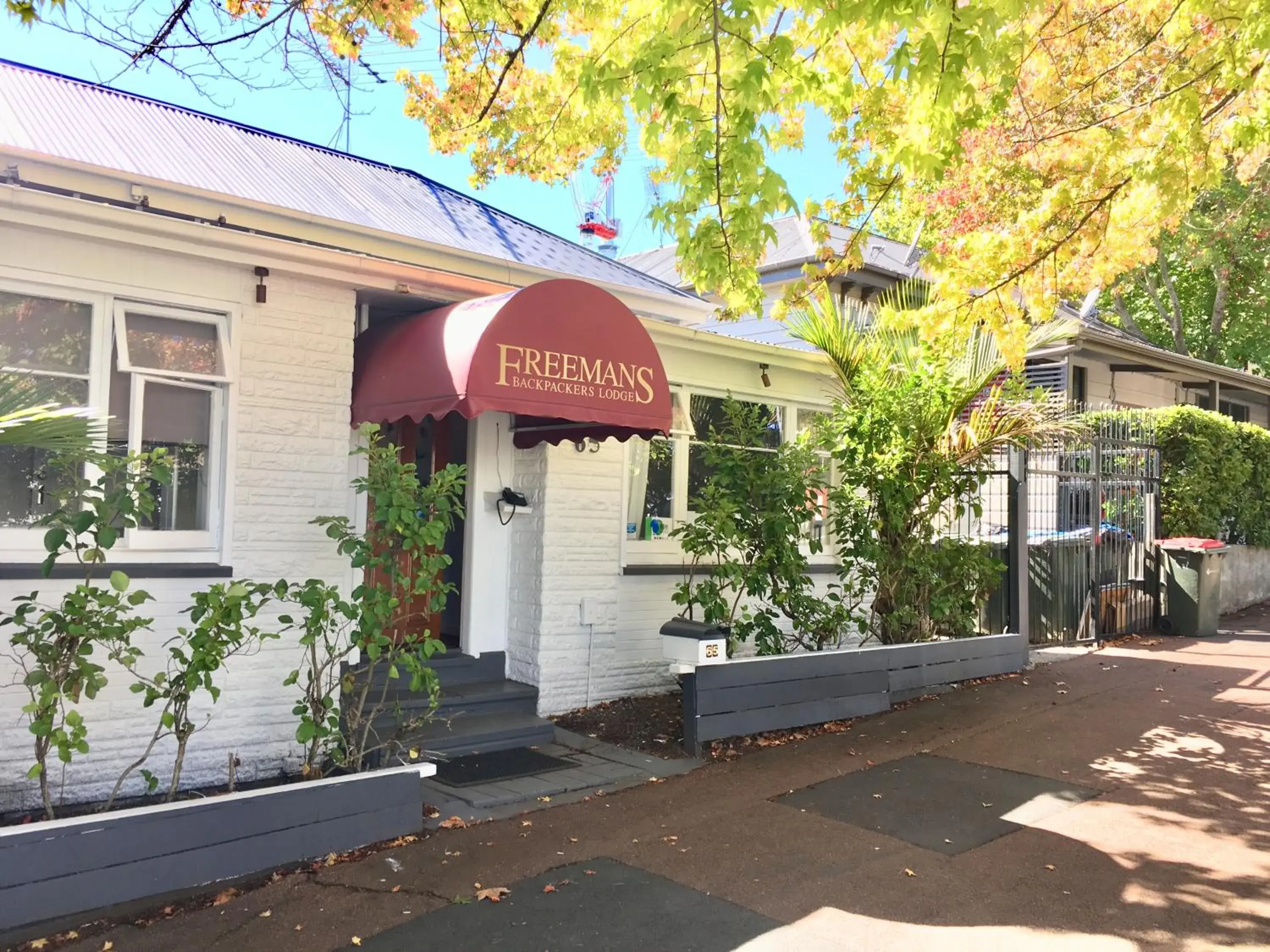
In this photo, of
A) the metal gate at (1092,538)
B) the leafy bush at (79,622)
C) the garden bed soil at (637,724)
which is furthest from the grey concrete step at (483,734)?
the metal gate at (1092,538)

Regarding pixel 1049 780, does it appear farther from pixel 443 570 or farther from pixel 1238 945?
pixel 443 570

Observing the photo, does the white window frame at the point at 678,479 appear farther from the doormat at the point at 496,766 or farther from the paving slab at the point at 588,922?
the paving slab at the point at 588,922

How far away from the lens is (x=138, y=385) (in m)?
5.75

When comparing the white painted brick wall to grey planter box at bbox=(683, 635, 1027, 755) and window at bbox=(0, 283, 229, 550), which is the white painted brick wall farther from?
grey planter box at bbox=(683, 635, 1027, 755)

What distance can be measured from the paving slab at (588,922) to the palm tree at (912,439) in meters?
4.82

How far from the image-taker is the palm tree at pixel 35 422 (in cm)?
378

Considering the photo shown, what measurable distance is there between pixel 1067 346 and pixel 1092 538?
4.15 m

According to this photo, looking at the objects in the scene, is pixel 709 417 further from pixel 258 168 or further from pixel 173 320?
pixel 173 320

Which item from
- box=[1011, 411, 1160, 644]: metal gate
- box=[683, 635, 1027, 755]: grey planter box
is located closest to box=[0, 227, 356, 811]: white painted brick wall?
box=[683, 635, 1027, 755]: grey planter box

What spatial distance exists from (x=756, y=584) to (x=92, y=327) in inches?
199

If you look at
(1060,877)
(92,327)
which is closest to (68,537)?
(92,327)

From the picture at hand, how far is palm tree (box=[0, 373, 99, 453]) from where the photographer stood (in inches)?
149

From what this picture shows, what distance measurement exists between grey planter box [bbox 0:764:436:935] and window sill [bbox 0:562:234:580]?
4.93ft

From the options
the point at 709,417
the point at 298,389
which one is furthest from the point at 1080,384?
the point at 298,389
